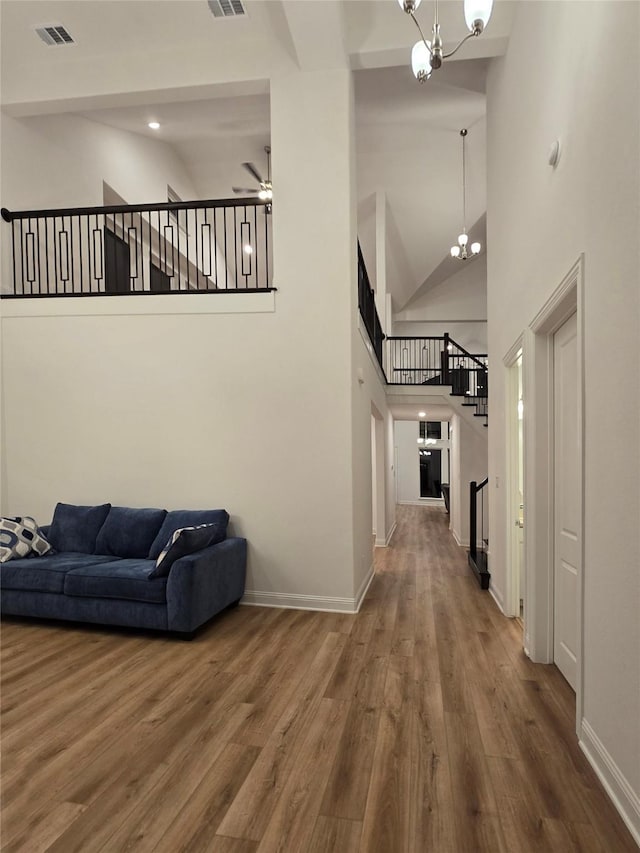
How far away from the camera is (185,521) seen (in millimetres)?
4883

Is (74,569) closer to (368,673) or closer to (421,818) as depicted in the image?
(368,673)

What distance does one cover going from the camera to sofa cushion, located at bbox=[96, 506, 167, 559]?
488 cm

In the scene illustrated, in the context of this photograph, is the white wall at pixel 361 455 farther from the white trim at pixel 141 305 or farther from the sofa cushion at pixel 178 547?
the sofa cushion at pixel 178 547

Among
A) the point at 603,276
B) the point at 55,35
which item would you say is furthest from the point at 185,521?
the point at 55,35

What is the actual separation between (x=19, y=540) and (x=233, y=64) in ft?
16.3

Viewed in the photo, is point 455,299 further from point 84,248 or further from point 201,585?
point 201,585

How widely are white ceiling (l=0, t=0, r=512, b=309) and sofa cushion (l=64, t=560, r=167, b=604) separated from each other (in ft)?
15.4

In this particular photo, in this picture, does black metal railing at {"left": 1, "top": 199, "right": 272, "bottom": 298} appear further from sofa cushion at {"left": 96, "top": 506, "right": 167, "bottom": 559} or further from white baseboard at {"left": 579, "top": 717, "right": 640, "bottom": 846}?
white baseboard at {"left": 579, "top": 717, "right": 640, "bottom": 846}

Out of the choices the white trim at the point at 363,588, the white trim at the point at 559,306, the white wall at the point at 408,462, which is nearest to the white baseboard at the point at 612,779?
the white trim at the point at 559,306

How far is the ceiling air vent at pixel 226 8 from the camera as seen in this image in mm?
4789

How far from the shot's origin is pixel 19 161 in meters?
6.00

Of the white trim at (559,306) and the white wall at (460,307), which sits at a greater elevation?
the white wall at (460,307)

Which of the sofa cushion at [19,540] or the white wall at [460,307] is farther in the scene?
the white wall at [460,307]

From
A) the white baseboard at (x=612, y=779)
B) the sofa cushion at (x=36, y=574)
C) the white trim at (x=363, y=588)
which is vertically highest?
the sofa cushion at (x=36, y=574)
